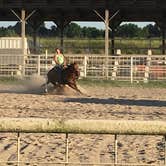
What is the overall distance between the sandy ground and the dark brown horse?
0.30m

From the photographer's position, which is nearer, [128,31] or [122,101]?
[122,101]

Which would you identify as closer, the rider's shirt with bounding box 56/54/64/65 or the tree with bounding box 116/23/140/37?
the rider's shirt with bounding box 56/54/64/65

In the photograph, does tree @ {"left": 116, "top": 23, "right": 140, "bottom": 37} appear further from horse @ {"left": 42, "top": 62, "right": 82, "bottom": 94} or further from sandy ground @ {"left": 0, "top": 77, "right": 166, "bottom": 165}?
horse @ {"left": 42, "top": 62, "right": 82, "bottom": 94}

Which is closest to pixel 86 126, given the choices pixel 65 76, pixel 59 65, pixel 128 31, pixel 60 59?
pixel 65 76

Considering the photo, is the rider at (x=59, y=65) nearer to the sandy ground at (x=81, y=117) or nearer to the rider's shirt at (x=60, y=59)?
the rider's shirt at (x=60, y=59)

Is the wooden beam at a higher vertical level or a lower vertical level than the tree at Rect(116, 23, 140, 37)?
lower

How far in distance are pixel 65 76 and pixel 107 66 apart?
Result: 7.42 metres

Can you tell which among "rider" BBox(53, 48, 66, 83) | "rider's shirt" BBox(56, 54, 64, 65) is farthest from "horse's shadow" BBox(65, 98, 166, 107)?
"rider's shirt" BBox(56, 54, 64, 65)

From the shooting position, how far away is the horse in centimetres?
1714

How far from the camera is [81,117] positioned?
11.0 meters

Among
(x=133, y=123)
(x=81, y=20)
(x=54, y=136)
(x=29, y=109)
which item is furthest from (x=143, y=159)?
(x=81, y=20)

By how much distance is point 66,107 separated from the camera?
13.4 metres

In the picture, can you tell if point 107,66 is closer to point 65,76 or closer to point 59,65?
point 59,65

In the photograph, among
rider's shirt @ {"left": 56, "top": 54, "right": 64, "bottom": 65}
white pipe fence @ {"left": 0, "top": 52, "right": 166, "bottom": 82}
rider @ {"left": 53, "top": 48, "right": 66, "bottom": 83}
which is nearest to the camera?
rider @ {"left": 53, "top": 48, "right": 66, "bottom": 83}
